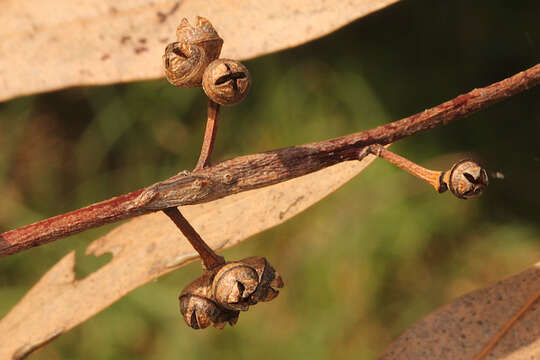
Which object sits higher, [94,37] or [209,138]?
[94,37]

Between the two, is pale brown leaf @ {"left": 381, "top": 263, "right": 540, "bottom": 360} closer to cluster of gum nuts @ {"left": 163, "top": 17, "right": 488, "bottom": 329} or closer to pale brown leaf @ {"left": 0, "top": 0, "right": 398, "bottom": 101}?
cluster of gum nuts @ {"left": 163, "top": 17, "right": 488, "bottom": 329}

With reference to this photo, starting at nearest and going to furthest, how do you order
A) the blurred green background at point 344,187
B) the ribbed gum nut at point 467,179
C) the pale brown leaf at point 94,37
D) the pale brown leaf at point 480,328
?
the ribbed gum nut at point 467,179 < the pale brown leaf at point 480,328 < the pale brown leaf at point 94,37 < the blurred green background at point 344,187

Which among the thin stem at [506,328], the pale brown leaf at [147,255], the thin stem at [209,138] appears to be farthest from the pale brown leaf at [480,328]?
the thin stem at [209,138]

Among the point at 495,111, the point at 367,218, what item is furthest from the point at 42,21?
the point at 495,111

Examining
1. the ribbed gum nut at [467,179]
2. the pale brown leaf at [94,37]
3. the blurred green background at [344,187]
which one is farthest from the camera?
the blurred green background at [344,187]

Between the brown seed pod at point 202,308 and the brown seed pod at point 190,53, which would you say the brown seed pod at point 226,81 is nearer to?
the brown seed pod at point 190,53

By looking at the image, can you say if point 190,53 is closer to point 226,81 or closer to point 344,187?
point 226,81

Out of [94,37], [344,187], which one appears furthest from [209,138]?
[344,187]

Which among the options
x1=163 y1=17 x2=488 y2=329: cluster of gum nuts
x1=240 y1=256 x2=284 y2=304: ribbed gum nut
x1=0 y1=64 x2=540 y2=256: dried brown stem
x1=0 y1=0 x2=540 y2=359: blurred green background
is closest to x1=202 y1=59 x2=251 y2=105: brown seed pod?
x1=163 y1=17 x2=488 y2=329: cluster of gum nuts
